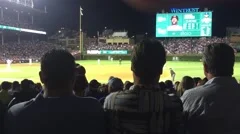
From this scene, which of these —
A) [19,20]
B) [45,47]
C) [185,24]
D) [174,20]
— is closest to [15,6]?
[19,20]

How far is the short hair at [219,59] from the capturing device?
3074 mm

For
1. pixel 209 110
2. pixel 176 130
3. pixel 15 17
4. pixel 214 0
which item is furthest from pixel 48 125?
pixel 15 17

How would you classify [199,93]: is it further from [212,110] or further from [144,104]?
[144,104]

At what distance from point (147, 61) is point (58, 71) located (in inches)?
28.0

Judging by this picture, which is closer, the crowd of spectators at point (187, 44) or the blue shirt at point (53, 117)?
the blue shirt at point (53, 117)

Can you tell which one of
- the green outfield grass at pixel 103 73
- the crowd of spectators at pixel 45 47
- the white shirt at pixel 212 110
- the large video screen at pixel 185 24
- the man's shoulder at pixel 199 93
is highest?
the large video screen at pixel 185 24

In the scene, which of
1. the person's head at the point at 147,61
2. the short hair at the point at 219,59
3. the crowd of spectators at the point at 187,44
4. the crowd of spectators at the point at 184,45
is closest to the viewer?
the person's head at the point at 147,61

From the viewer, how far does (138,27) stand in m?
123

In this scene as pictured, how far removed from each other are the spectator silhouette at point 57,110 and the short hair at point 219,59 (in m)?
1.17

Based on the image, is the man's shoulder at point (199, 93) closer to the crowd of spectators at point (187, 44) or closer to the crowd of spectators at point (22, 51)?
the crowd of spectators at point (22, 51)

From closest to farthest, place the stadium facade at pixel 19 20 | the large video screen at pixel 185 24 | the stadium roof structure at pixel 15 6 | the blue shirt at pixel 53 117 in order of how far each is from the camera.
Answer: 1. the blue shirt at pixel 53 117
2. the large video screen at pixel 185 24
3. the stadium roof structure at pixel 15 6
4. the stadium facade at pixel 19 20

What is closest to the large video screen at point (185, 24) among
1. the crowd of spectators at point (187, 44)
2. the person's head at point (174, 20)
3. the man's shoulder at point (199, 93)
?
the person's head at point (174, 20)

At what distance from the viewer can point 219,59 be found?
10.1 feet

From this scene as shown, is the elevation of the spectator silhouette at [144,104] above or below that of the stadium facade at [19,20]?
below
